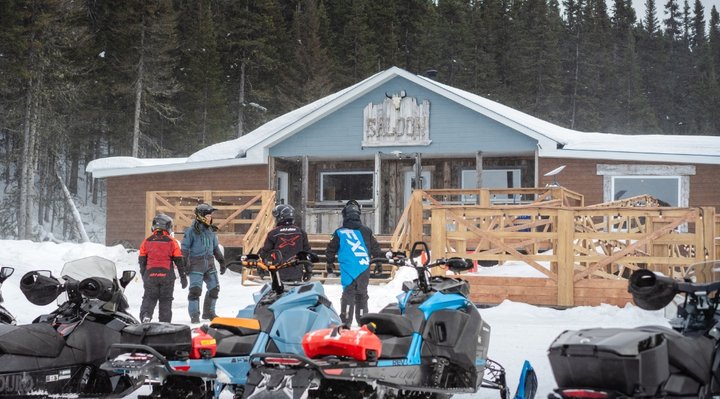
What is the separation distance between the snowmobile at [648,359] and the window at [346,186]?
1715cm

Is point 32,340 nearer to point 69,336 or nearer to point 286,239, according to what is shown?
point 69,336

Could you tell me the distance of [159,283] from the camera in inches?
349

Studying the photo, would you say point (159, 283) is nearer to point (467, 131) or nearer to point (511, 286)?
point (511, 286)

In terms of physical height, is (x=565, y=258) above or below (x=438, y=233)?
below

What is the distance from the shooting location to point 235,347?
5.12 m

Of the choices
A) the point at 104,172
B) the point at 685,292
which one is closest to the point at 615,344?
the point at 685,292

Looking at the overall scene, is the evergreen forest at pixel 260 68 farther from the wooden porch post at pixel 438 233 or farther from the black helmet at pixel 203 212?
the wooden porch post at pixel 438 233

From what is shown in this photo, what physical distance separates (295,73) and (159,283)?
3220 cm

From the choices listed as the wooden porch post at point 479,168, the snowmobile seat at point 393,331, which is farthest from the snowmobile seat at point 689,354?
the wooden porch post at point 479,168

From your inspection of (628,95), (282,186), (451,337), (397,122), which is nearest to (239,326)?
(451,337)

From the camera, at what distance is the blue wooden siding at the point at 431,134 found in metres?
18.9

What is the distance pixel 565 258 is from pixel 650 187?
8.71m

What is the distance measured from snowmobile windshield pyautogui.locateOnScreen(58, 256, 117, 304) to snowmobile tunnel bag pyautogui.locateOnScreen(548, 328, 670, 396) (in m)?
3.55

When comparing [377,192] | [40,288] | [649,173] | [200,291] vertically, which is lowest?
[200,291]
